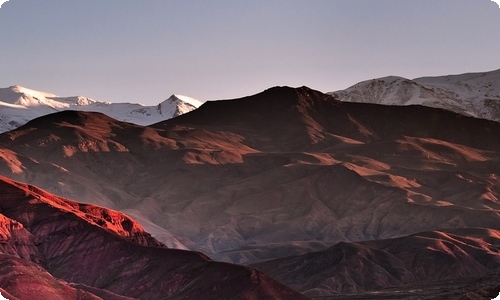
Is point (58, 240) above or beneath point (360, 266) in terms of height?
above

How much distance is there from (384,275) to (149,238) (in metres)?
54.0

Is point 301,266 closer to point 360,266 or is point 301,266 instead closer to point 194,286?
point 360,266

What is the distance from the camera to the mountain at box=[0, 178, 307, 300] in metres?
125

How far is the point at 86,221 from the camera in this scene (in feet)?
460

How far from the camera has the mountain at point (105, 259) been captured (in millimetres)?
124562

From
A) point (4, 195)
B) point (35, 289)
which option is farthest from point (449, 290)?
point (35, 289)

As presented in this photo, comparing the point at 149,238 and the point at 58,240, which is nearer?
the point at 58,240

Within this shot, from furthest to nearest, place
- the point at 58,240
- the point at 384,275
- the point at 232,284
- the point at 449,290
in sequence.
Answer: the point at 384,275
the point at 449,290
the point at 58,240
the point at 232,284

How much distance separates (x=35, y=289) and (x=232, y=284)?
2706 cm

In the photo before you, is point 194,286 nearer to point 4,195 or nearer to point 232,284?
point 232,284

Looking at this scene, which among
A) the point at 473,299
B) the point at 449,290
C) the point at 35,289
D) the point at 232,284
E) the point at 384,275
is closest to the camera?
the point at 35,289

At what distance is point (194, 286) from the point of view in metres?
126

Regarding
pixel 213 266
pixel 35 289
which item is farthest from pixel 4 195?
pixel 35 289

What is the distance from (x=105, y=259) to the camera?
445ft
